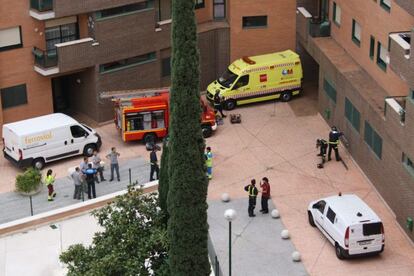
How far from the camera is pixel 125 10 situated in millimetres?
50781

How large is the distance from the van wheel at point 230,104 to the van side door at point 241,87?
0.43m

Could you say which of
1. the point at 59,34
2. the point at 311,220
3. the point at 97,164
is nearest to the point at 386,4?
the point at 311,220

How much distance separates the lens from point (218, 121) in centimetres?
5203

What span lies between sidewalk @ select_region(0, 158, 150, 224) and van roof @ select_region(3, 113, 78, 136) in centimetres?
239

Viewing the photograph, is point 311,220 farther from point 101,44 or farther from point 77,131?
point 101,44

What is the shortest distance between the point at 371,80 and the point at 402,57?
7140mm

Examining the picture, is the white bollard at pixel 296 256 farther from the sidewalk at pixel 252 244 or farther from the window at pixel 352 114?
the window at pixel 352 114


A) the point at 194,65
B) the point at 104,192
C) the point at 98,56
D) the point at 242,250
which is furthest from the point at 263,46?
the point at 194,65

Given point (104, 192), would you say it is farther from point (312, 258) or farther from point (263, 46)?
point (263, 46)

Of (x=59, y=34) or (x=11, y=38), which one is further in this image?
(x=59, y=34)

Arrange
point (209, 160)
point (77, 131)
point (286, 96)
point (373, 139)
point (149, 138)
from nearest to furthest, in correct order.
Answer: point (373, 139) < point (209, 160) < point (77, 131) < point (149, 138) < point (286, 96)

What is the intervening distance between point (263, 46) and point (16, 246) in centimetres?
1965

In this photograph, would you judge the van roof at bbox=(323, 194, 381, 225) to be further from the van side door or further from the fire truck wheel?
the van side door

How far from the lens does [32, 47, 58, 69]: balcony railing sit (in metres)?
49.1
